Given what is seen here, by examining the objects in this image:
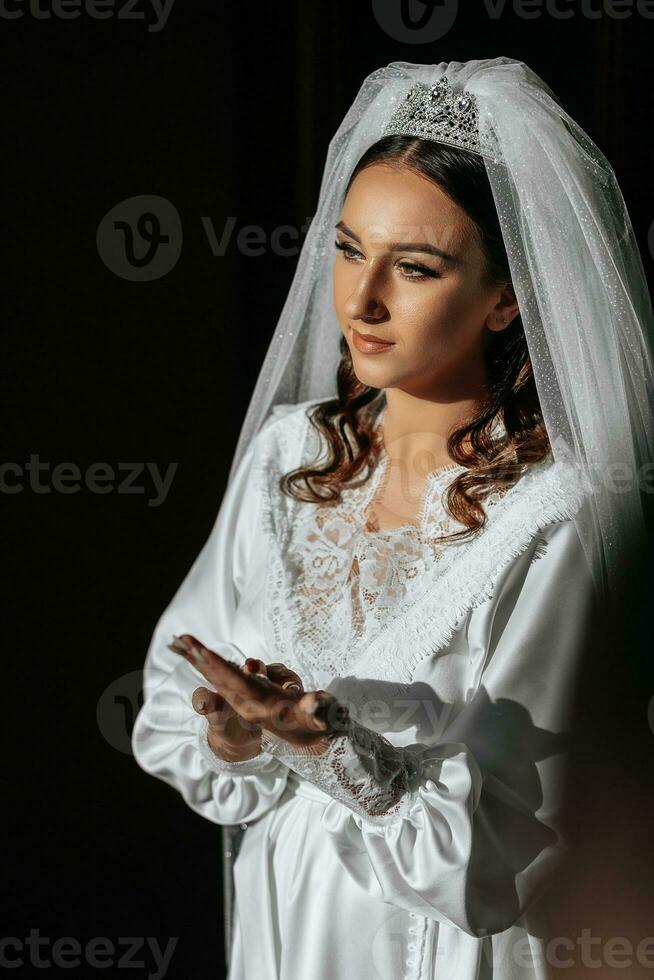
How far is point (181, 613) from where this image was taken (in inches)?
63.6

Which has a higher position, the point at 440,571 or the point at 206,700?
the point at 440,571

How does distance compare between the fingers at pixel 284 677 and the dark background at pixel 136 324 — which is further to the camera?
the dark background at pixel 136 324

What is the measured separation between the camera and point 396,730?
1310mm

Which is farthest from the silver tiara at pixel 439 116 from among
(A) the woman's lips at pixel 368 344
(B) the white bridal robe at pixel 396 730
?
(B) the white bridal robe at pixel 396 730

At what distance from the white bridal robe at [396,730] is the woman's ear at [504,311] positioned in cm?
18

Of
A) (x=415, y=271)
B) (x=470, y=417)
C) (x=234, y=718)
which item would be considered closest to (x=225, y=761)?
(x=234, y=718)

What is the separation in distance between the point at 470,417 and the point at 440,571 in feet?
0.67

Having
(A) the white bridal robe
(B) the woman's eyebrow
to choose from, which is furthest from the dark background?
(B) the woman's eyebrow

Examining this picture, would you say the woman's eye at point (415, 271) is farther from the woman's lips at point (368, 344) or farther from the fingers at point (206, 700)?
the fingers at point (206, 700)

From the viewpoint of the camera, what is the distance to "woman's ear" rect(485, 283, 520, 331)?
133 centimetres

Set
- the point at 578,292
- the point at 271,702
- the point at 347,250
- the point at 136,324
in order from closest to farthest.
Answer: the point at 271,702
the point at 578,292
the point at 347,250
the point at 136,324

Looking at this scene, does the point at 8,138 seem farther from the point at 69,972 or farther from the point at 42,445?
the point at 69,972

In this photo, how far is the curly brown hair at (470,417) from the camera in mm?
1269

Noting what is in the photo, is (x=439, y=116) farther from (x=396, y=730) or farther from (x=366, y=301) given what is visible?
(x=396, y=730)
